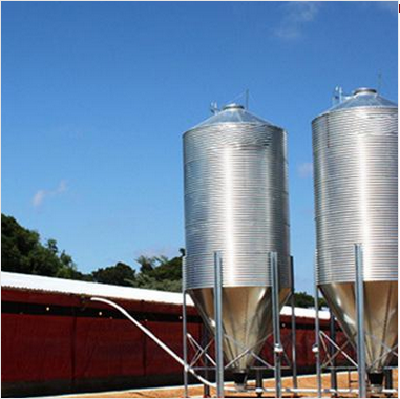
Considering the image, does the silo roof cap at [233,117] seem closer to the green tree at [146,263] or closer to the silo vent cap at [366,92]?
the silo vent cap at [366,92]

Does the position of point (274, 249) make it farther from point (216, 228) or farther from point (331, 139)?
point (331, 139)

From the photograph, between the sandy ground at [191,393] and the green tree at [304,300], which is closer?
the sandy ground at [191,393]

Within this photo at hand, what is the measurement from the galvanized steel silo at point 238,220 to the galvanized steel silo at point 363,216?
58.3 inches

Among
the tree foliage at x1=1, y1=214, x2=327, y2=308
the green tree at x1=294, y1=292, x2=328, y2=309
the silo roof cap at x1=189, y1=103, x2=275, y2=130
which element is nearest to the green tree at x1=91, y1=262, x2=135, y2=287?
the tree foliage at x1=1, y1=214, x2=327, y2=308

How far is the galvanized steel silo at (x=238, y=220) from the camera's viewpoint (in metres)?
24.3

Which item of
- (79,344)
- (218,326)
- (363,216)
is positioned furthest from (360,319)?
(79,344)

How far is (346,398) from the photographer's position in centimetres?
2477

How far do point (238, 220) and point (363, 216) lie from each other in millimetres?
3423

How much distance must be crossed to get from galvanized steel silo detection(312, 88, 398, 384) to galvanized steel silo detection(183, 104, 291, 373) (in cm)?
148

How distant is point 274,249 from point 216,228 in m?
1.74

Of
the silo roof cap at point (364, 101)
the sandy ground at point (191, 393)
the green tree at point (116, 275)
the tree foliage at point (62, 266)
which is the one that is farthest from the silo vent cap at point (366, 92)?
the green tree at point (116, 275)

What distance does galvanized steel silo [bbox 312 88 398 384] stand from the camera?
2275cm

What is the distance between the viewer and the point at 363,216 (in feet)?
75.4

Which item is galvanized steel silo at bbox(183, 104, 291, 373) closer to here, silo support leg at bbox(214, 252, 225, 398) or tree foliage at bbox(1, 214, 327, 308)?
silo support leg at bbox(214, 252, 225, 398)
